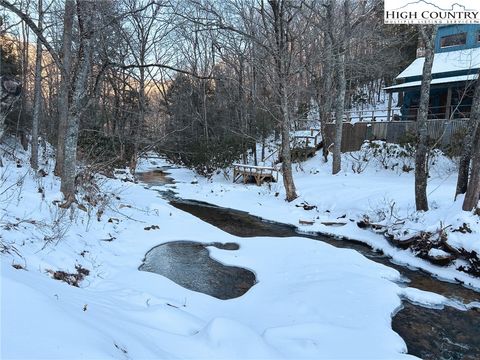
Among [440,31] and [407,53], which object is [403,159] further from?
[407,53]

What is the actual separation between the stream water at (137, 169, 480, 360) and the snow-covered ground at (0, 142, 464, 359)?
27 cm

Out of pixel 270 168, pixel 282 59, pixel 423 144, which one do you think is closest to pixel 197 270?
pixel 423 144

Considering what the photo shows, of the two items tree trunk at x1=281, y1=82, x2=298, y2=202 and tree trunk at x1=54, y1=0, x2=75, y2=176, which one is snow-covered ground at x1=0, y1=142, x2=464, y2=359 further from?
tree trunk at x1=281, y1=82, x2=298, y2=202

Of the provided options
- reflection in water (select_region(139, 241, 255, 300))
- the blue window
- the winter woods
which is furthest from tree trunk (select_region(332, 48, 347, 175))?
the blue window

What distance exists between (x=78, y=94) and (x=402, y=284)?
7761 millimetres

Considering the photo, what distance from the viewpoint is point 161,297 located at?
17.7ft

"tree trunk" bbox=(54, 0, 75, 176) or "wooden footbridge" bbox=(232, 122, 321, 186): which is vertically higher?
"tree trunk" bbox=(54, 0, 75, 176)

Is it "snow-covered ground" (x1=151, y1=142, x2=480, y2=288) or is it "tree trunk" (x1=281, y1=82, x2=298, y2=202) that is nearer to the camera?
"snow-covered ground" (x1=151, y1=142, x2=480, y2=288)

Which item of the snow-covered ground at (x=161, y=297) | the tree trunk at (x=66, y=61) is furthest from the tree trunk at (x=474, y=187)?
the tree trunk at (x=66, y=61)

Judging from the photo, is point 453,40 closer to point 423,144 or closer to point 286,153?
point 286,153

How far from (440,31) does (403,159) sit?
13.2m

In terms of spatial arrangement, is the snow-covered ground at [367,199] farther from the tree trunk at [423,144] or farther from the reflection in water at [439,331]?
the reflection in water at [439,331]

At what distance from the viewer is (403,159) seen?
52.2 feet

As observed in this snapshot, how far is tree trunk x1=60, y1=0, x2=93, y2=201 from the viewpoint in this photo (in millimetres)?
7535
